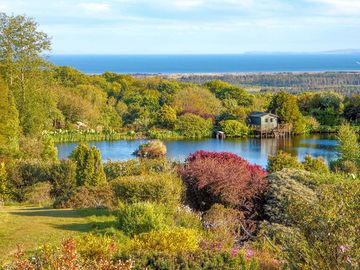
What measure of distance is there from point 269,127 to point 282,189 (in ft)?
91.0

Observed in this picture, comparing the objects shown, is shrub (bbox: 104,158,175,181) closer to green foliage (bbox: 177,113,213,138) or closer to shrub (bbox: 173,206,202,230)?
shrub (bbox: 173,206,202,230)

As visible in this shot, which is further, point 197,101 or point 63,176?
point 197,101

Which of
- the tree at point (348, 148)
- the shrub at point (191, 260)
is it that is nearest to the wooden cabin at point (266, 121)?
the tree at point (348, 148)

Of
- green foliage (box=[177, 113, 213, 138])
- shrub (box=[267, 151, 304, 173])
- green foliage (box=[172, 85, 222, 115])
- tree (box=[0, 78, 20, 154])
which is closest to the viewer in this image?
shrub (box=[267, 151, 304, 173])

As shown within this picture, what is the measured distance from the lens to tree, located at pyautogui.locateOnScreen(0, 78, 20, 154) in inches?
806

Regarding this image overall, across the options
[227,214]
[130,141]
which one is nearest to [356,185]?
[227,214]

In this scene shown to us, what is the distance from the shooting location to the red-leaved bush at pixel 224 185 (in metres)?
12.6

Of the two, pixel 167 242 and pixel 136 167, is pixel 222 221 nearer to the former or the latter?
pixel 167 242

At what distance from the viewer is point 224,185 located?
41.3ft

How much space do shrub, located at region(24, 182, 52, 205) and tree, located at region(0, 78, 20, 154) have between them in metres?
4.72

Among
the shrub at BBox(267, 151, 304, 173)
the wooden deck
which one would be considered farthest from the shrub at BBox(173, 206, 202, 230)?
the wooden deck

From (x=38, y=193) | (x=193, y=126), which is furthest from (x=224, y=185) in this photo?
Result: (x=193, y=126)

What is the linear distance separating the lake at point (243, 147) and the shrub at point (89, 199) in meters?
16.0

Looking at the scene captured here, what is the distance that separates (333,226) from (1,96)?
58.9ft
